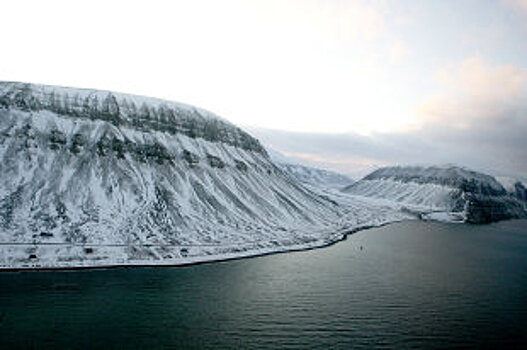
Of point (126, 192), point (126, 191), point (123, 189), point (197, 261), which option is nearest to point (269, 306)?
point (197, 261)

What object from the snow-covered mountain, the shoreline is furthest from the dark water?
the snow-covered mountain

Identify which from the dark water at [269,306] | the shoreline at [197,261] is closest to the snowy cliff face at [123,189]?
the shoreline at [197,261]

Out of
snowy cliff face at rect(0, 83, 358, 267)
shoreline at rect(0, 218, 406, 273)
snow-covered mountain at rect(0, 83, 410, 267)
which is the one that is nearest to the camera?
shoreline at rect(0, 218, 406, 273)

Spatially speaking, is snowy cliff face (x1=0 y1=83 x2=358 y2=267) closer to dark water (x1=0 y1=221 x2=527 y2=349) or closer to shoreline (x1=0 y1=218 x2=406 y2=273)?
shoreline (x1=0 y1=218 x2=406 y2=273)

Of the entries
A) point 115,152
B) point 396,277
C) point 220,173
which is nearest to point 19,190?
point 115,152

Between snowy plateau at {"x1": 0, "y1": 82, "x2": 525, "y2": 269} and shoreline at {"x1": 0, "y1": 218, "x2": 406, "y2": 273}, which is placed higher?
snowy plateau at {"x1": 0, "y1": 82, "x2": 525, "y2": 269}

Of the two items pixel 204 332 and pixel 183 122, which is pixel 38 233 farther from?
A: pixel 183 122

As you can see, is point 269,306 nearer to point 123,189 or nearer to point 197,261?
point 197,261
